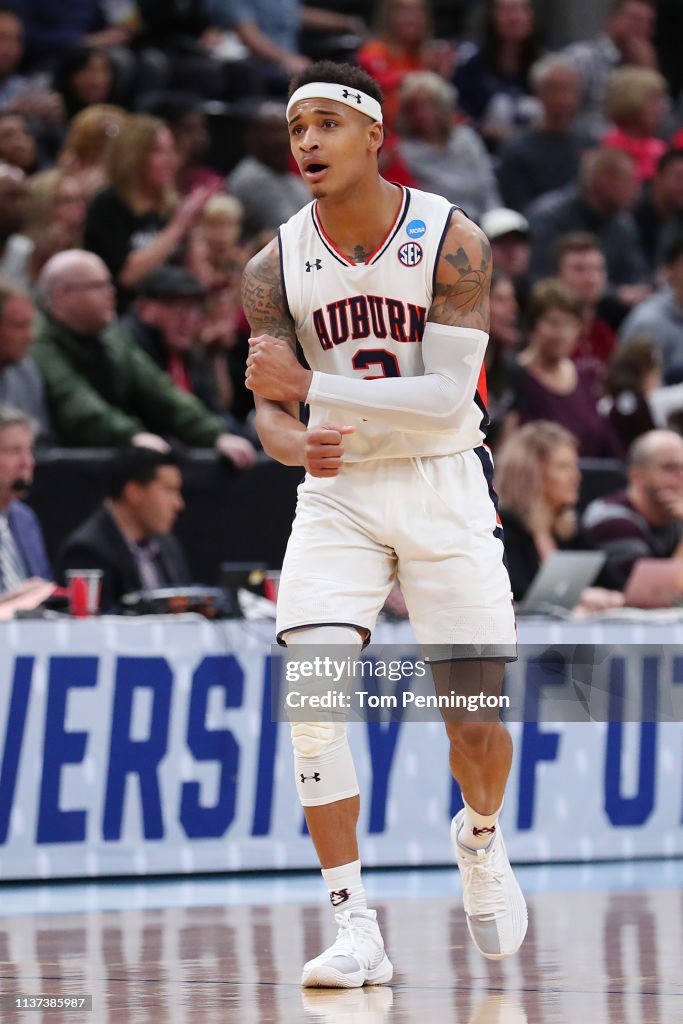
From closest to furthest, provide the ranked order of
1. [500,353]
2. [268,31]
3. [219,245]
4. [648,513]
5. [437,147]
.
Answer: [648,513]
[500,353]
[219,245]
[437,147]
[268,31]

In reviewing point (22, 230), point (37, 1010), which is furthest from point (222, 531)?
point (37, 1010)

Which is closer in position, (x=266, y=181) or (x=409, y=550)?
(x=409, y=550)

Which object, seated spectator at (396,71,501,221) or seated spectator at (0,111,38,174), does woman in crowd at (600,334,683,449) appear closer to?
seated spectator at (396,71,501,221)

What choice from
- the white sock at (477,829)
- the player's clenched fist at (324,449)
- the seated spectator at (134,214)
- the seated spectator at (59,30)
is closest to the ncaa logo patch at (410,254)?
the player's clenched fist at (324,449)

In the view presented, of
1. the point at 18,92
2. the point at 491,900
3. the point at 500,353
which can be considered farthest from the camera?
the point at 18,92

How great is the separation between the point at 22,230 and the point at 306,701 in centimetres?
678

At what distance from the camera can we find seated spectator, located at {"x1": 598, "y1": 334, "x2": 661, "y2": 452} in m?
11.4

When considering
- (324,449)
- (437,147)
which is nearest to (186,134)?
(437,147)

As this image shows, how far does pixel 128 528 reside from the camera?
8922mm

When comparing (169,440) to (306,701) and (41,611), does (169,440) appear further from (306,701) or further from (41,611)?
(306,701)

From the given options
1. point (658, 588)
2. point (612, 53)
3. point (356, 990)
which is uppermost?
point (612, 53)

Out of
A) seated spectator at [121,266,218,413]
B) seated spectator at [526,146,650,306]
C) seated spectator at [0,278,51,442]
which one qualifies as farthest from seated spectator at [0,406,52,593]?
seated spectator at [526,146,650,306]

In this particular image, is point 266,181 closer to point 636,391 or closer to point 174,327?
point 174,327

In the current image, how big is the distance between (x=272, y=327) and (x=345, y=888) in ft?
4.91
